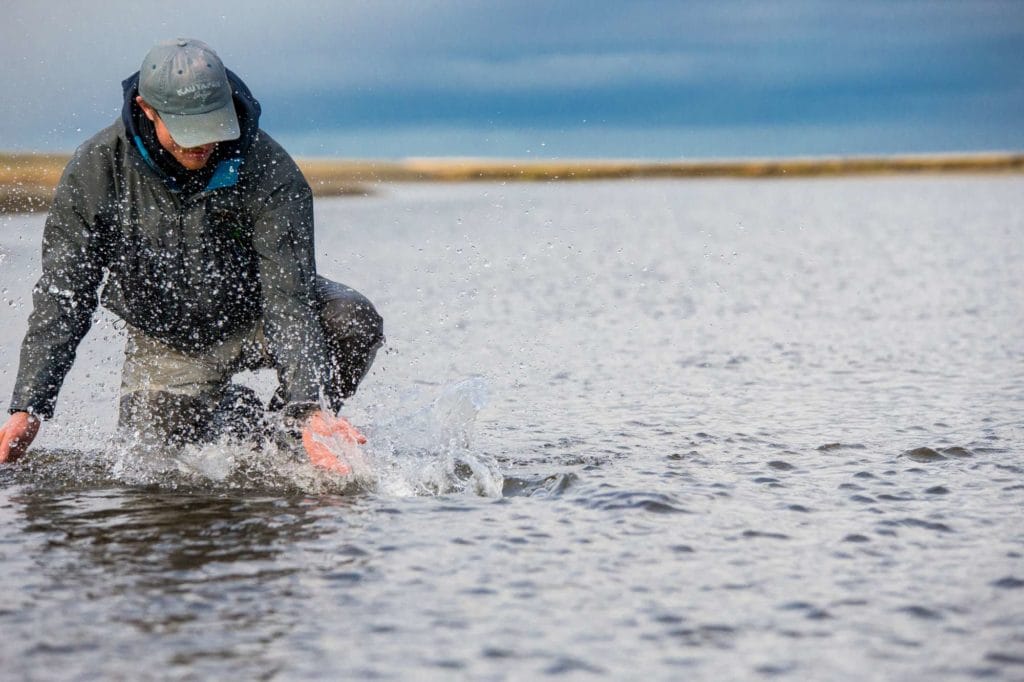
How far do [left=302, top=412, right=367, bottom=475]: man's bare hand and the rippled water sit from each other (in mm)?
253

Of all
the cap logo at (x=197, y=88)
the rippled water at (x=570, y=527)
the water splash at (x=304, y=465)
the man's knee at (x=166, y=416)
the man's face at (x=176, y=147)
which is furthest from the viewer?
the man's knee at (x=166, y=416)

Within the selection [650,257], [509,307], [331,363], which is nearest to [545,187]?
[650,257]

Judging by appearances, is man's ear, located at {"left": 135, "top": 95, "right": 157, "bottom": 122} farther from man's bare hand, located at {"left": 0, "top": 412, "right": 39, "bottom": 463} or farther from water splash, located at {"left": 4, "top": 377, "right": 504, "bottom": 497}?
water splash, located at {"left": 4, "top": 377, "right": 504, "bottom": 497}

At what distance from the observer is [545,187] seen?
368 ft

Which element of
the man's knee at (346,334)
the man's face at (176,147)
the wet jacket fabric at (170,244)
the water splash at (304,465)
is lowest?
the water splash at (304,465)

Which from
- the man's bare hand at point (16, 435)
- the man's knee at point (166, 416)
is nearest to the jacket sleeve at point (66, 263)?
the man's bare hand at point (16, 435)

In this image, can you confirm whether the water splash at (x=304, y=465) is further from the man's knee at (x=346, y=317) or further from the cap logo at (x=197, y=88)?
the cap logo at (x=197, y=88)

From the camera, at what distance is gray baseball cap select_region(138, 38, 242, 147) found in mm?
5086

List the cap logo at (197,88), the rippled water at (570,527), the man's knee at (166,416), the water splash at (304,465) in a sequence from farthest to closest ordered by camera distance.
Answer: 1. the man's knee at (166,416)
2. the water splash at (304,465)
3. the cap logo at (197,88)
4. the rippled water at (570,527)

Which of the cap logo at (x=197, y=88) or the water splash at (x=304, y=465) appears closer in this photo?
the cap logo at (x=197, y=88)

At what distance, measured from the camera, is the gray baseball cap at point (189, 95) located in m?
5.09

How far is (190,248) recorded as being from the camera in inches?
222

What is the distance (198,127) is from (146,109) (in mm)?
383

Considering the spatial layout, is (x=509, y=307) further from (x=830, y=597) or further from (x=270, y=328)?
(x=830, y=597)
